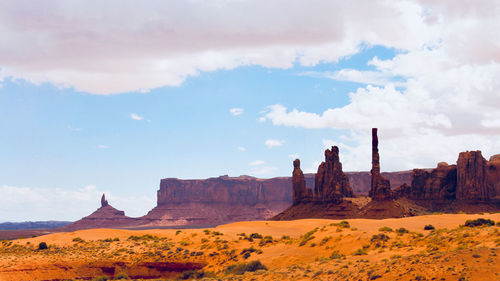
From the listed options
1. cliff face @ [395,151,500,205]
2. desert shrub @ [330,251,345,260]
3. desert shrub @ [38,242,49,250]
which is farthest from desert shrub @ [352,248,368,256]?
cliff face @ [395,151,500,205]

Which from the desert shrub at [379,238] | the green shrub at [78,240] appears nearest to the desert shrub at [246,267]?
the desert shrub at [379,238]

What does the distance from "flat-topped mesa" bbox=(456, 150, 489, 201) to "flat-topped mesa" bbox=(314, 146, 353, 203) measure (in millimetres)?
27797

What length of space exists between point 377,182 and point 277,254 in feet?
267

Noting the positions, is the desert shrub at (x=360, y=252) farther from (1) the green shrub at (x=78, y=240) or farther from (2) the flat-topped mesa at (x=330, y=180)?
(2) the flat-topped mesa at (x=330, y=180)

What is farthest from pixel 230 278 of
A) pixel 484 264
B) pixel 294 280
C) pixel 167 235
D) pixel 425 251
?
pixel 167 235

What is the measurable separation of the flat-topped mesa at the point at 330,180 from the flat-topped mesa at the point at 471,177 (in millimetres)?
27797

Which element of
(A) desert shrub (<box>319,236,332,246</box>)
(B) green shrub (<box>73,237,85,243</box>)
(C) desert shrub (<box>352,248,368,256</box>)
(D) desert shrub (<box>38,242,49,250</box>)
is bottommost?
(D) desert shrub (<box>38,242,49,250</box>)

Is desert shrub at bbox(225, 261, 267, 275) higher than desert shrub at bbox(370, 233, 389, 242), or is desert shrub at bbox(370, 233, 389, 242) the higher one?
desert shrub at bbox(370, 233, 389, 242)

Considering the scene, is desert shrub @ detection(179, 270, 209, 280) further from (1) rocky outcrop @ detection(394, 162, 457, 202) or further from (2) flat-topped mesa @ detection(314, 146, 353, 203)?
(1) rocky outcrop @ detection(394, 162, 457, 202)

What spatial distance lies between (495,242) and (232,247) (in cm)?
2514

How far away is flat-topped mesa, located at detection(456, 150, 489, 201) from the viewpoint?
134 m

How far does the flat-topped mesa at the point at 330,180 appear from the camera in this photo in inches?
5389

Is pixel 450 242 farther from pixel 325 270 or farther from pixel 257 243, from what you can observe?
pixel 257 243

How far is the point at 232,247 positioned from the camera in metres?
50.4
